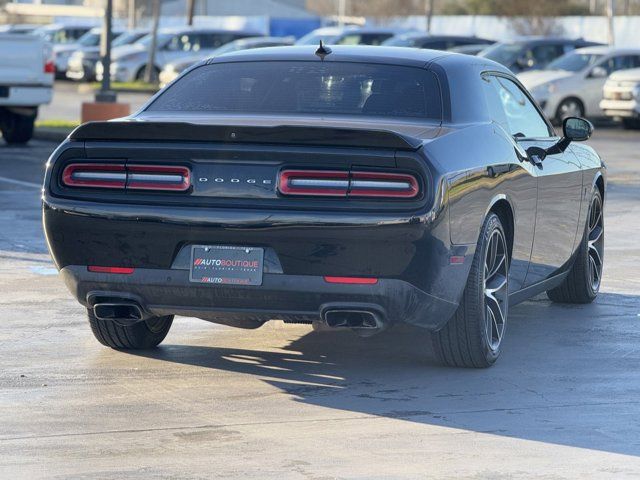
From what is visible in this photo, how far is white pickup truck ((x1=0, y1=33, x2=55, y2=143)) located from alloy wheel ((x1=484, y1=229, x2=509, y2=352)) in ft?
48.9

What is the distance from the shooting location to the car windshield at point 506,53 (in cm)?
3203

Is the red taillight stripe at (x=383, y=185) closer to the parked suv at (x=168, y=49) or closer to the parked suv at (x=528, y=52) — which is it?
the parked suv at (x=528, y=52)

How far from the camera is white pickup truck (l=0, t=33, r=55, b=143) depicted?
21.6 meters

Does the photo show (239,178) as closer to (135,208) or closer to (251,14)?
(135,208)

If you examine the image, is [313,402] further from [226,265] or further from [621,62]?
[621,62]

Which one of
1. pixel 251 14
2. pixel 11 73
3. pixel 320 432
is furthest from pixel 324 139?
pixel 251 14

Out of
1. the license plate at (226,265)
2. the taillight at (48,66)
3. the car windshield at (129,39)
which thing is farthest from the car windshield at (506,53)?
the license plate at (226,265)

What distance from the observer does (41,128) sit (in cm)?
2438

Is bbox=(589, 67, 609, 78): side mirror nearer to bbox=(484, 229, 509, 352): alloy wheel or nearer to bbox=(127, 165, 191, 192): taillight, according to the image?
bbox=(484, 229, 509, 352): alloy wheel

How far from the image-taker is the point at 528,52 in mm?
32281

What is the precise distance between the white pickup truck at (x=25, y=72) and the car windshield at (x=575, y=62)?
11102 mm

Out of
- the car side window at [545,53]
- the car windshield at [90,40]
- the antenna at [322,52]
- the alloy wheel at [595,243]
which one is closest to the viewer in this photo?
the antenna at [322,52]

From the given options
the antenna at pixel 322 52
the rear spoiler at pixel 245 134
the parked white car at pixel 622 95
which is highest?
the antenna at pixel 322 52

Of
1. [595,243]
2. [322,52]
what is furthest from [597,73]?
[322,52]
